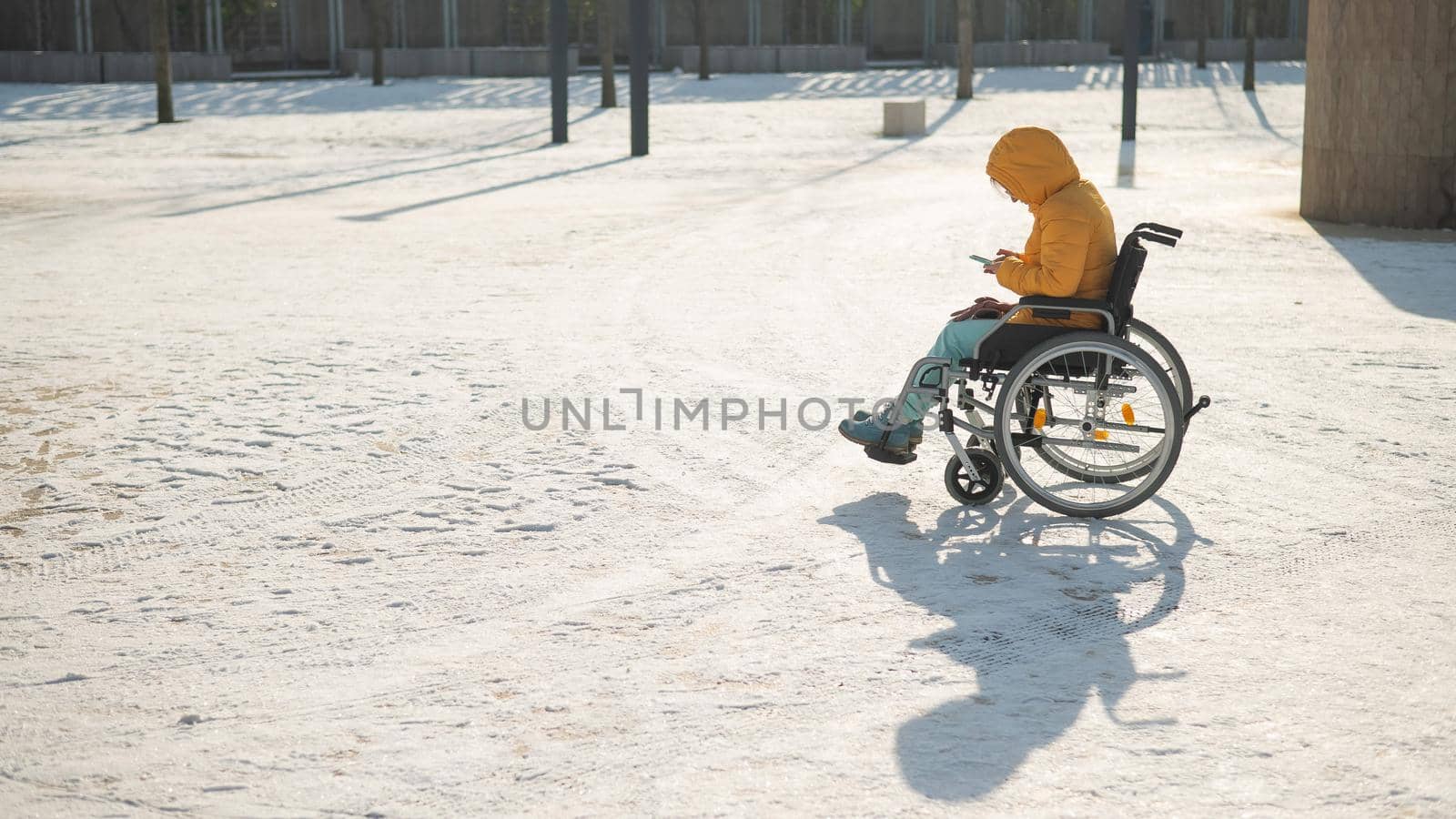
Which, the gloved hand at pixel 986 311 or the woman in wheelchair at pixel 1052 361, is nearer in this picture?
the woman in wheelchair at pixel 1052 361

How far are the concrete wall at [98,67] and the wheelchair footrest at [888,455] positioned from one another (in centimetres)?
3427

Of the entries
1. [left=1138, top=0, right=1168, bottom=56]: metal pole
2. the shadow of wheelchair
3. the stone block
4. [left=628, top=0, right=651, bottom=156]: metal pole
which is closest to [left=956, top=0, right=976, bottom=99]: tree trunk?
the stone block

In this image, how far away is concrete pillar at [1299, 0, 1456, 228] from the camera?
13.7 m

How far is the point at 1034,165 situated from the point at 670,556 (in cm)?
194

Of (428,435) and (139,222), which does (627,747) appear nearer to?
(428,435)

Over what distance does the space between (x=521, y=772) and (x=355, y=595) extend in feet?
4.89

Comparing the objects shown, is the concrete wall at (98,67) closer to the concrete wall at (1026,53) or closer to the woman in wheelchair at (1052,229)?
the concrete wall at (1026,53)

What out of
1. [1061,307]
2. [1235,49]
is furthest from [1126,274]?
[1235,49]

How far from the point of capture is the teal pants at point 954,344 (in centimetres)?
581

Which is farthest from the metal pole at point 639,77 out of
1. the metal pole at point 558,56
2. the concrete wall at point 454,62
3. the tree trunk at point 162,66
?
the concrete wall at point 454,62

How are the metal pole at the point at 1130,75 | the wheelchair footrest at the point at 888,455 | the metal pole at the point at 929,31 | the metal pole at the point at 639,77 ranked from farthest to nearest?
the metal pole at the point at 929,31, the metal pole at the point at 1130,75, the metal pole at the point at 639,77, the wheelchair footrest at the point at 888,455

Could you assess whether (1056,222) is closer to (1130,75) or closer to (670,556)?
(670,556)

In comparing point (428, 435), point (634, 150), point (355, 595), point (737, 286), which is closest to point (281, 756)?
point (355, 595)

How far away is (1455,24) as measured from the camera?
44.1 ft
